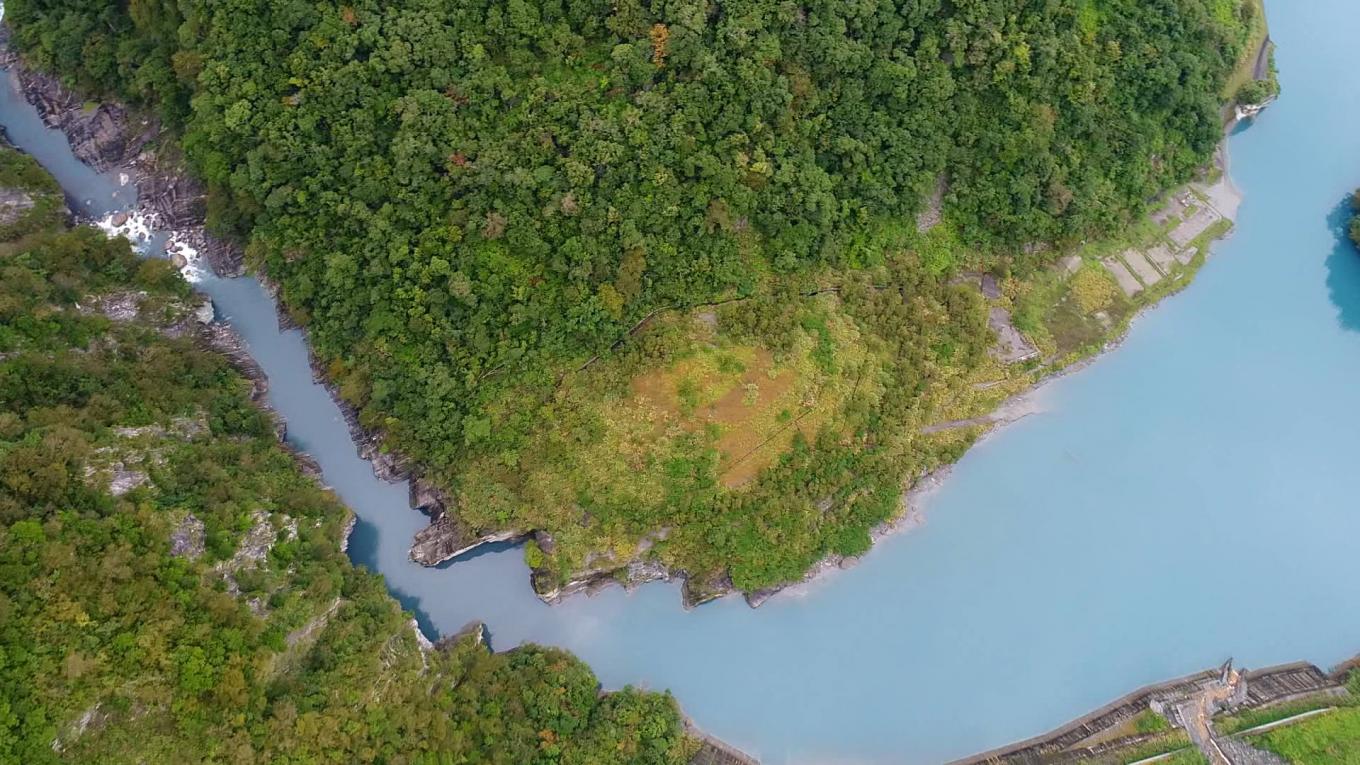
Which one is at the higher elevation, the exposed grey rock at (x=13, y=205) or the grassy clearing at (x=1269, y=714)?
the exposed grey rock at (x=13, y=205)

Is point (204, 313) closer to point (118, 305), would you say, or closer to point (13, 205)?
point (118, 305)

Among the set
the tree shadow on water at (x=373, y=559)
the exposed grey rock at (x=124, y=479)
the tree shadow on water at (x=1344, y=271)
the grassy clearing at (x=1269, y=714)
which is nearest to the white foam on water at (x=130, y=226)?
the exposed grey rock at (x=124, y=479)

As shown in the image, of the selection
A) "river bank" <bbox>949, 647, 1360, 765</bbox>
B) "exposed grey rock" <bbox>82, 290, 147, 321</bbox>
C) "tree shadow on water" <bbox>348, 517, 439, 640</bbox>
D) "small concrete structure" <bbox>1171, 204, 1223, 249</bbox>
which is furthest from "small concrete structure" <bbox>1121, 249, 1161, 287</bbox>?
"exposed grey rock" <bbox>82, 290, 147, 321</bbox>

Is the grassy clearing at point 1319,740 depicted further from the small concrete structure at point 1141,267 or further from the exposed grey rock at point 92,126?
the exposed grey rock at point 92,126

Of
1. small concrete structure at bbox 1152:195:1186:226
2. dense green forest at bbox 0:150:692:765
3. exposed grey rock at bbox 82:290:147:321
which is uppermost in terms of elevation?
exposed grey rock at bbox 82:290:147:321

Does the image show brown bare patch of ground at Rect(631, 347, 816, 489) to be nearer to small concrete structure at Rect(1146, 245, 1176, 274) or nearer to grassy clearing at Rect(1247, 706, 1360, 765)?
small concrete structure at Rect(1146, 245, 1176, 274)

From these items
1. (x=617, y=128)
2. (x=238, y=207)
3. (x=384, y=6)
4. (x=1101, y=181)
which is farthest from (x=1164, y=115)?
(x=238, y=207)

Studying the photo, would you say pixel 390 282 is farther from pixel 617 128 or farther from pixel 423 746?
pixel 423 746
